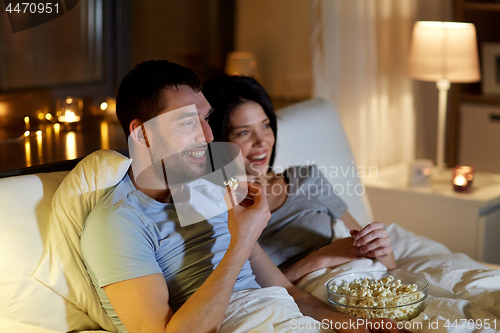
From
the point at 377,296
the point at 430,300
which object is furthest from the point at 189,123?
the point at 430,300

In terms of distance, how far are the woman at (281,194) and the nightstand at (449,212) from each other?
2.33 ft

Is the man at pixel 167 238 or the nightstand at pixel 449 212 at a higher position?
the man at pixel 167 238

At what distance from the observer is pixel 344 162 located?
83.7 inches

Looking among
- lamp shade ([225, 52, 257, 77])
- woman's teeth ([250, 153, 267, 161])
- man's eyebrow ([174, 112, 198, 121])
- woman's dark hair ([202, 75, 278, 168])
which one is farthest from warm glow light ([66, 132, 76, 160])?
lamp shade ([225, 52, 257, 77])

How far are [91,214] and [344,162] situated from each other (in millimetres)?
1227

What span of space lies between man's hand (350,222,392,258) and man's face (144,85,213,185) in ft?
1.63

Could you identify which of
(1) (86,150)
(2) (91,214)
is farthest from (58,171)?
(2) (91,214)

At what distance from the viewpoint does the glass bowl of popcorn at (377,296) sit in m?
1.21

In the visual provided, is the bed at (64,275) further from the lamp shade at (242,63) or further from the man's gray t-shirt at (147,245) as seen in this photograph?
the lamp shade at (242,63)

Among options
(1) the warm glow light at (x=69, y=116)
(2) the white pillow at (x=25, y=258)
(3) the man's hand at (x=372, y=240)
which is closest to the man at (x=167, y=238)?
(2) the white pillow at (x=25, y=258)

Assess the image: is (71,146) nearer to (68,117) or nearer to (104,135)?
(104,135)

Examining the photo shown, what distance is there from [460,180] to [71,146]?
167cm

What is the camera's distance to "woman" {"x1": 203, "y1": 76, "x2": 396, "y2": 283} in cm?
154

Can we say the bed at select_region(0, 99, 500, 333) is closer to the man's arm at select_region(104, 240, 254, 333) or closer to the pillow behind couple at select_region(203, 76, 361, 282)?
the man's arm at select_region(104, 240, 254, 333)
